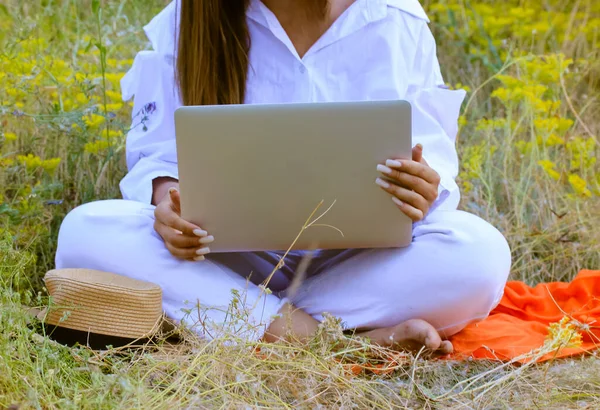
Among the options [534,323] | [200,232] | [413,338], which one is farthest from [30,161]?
[534,323]

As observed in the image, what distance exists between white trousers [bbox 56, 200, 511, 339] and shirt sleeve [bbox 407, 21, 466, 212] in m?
0.11

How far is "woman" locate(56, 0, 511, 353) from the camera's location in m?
1.93

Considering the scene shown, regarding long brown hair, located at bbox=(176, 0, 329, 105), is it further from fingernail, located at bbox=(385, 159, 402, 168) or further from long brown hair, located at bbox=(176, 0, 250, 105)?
fingernail, located at bbox=(385, 159, 402, 168)

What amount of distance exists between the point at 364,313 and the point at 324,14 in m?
0.76

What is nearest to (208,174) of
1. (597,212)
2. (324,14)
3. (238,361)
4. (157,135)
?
(238,361)

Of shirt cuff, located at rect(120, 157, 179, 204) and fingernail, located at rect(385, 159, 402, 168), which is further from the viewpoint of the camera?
shirt cuff, located at rect(120, 157, 179, 204)

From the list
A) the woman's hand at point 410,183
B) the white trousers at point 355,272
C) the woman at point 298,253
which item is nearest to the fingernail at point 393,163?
the woman's hand at point 410,183

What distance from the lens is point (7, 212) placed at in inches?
84.6

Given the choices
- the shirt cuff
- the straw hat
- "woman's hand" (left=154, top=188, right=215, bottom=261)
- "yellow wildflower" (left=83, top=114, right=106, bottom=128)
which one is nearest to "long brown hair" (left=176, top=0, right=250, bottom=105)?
the shirt cuff

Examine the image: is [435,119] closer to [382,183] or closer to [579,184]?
[382,183]

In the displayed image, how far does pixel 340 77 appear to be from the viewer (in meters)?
2.14

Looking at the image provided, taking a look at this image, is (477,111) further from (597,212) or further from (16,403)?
(16,403)

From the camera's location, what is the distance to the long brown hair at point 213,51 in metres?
2.12

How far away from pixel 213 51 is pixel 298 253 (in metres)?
0.55
